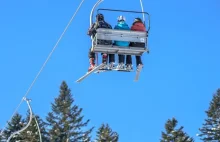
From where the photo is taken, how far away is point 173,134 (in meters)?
46.2

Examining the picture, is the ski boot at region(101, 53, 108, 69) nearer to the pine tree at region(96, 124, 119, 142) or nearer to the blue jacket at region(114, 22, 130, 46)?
the blue jacket at region(114, 22, 130, 46)

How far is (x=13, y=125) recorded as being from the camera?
169 feet

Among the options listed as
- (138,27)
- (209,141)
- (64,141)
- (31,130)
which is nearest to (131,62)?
(138,27)

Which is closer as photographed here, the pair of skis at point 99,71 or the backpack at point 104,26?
the backpack at point 104,26

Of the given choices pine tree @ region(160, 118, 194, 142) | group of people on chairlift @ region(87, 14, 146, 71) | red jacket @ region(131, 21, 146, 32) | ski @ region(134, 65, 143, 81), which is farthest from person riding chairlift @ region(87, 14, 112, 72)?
pine tree @ region(160, 118, 194, 142)

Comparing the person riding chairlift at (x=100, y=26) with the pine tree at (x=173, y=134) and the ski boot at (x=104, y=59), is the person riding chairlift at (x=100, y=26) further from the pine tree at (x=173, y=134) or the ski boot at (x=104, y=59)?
the pine tree at (x=173, y=134)

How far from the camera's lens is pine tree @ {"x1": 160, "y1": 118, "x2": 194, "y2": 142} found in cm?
4562

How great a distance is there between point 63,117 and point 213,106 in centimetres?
1477

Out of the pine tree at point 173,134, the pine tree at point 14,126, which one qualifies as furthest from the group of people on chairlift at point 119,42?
the pine tree at point 14,126

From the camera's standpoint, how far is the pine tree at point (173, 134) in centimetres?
4562

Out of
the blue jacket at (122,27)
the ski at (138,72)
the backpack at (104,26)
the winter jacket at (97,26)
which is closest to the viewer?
the backpack at (104,26)

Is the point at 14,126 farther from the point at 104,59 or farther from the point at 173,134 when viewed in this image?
the point at 104,59

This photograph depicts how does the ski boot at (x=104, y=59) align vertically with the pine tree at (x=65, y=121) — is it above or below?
below

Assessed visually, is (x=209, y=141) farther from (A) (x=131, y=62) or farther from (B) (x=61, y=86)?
(A) (x=131, y=62)
